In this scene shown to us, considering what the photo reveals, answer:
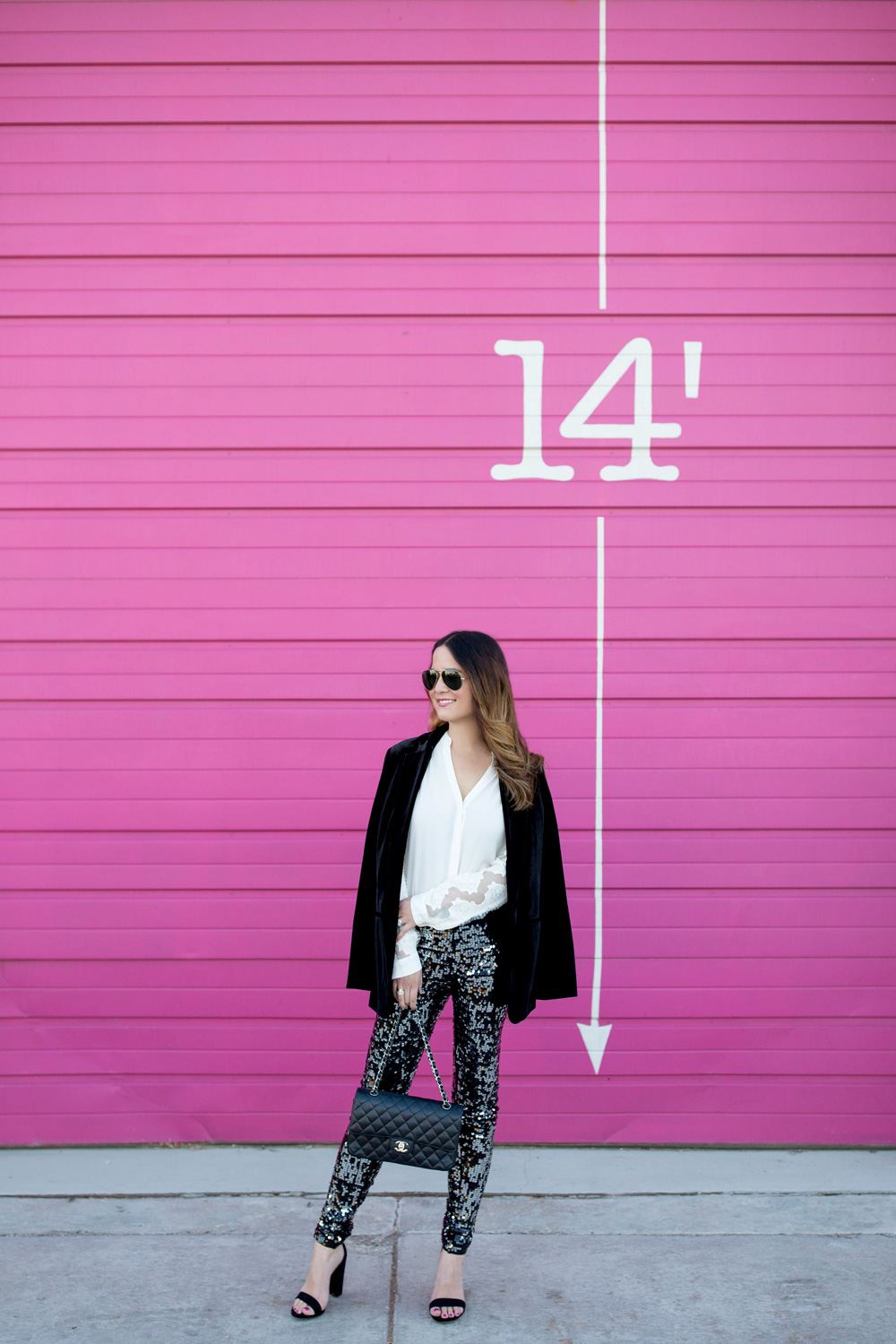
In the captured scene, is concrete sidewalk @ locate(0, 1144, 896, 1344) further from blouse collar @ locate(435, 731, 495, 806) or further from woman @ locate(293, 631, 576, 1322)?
blouse collar @ locate(435, 731, 495, 806)

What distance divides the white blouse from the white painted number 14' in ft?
4.51

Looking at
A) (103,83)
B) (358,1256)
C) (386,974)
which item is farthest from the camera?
(103,83)

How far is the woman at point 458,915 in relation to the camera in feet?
9.07

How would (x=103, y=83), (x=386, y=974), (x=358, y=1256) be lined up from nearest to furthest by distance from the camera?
(x=386, y=974)
(x=358, y=1256)
(x=103, y=83)

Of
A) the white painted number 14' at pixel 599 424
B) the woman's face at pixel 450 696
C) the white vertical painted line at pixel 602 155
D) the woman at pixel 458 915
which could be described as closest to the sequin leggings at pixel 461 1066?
the woman at pixel 458 915

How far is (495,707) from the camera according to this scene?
9.08 feet

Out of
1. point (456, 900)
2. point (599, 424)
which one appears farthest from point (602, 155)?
point (456, 900)

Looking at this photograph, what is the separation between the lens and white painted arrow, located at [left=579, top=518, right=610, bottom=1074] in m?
3.79

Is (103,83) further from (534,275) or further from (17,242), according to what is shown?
(534,275)

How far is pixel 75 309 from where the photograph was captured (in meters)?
3.79

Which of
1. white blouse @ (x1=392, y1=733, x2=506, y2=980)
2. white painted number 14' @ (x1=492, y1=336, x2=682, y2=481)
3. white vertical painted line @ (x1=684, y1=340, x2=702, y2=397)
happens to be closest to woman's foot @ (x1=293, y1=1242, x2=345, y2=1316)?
white blouse @ (x1=392, y1=733, x2=506, y2=980)

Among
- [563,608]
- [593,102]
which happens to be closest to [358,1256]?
[563,608]

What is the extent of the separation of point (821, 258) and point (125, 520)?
2625 millimetres

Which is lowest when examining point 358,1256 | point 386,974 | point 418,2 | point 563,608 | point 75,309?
point 358,1256
